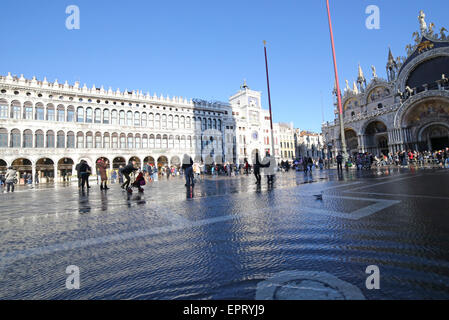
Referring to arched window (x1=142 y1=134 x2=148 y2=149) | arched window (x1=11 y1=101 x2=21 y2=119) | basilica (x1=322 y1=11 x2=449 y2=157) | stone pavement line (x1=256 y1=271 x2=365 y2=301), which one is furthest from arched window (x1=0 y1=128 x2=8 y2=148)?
basilica (x1=322 y1=11 x2=449 y2=157)

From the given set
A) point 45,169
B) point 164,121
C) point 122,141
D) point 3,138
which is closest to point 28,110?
point 3,138

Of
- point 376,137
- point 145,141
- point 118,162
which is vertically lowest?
point 118,162

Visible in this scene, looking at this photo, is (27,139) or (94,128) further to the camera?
(94,128)

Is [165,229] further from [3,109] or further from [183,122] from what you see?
[183,122]

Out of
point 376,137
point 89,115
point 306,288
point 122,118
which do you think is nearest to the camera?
point 306,288

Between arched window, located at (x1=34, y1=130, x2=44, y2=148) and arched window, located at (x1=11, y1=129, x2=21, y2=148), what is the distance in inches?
71.1

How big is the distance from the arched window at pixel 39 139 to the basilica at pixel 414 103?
164 feet

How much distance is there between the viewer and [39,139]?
32375mm

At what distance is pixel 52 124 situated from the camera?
3347 cm

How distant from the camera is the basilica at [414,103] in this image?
→ 3017cm

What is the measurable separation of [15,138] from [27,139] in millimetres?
1236

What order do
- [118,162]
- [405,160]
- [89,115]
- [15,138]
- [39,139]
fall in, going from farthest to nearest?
[118,162], [89,115], [39,139], [15,138], [405,160]
